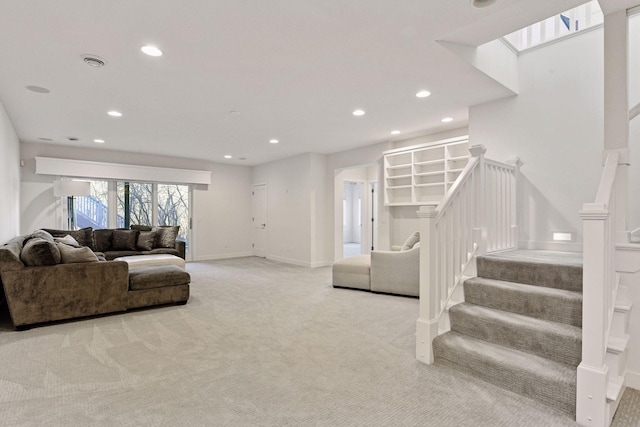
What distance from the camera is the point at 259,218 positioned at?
8797 millimetres

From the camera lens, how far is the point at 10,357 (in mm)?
2588

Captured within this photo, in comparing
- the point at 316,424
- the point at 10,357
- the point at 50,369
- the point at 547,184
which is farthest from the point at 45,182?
the point at 547,184

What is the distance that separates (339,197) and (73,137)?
5071 millimetres

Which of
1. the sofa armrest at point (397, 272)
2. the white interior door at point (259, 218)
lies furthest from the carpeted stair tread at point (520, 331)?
the white interior door at point (259, 218)

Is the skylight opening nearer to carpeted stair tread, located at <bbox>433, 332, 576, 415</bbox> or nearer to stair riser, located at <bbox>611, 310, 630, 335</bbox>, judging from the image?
stair riser, located at <bbox>611, 310, 630, 335</bbox>

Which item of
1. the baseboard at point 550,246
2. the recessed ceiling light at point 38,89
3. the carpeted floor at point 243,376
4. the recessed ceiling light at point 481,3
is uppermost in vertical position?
the recessed ceiling light at point 481,3

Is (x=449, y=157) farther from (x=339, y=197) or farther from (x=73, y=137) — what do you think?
(x=73, y=137)

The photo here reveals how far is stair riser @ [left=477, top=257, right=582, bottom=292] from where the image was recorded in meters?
2.37

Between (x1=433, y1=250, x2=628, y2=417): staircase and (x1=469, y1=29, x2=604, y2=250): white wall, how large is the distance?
3.56 feet

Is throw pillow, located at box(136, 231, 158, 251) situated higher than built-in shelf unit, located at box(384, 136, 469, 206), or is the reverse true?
built-in shelf unit, located at box(384, 136, 469, 206)

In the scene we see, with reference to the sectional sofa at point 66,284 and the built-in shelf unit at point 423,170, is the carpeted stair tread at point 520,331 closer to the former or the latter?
the built-in shelf unit at point 423,170

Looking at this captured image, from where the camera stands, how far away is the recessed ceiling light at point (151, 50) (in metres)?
2.65

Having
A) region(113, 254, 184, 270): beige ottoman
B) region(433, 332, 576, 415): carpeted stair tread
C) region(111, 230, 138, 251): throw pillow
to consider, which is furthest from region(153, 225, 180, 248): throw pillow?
region(433, 332, 576, 415): carpeted stair tread

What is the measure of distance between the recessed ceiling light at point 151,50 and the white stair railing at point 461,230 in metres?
2.50
